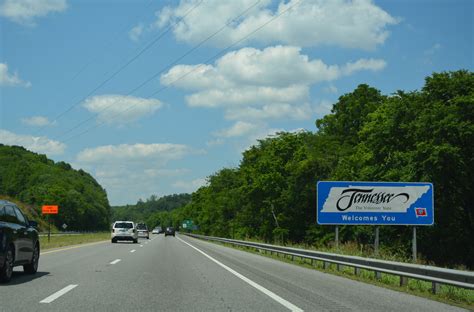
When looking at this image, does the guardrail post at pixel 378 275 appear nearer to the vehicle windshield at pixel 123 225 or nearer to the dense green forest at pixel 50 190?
the vehicle windshield at pixel 123 225

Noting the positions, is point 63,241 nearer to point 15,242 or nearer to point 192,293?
point 15,242

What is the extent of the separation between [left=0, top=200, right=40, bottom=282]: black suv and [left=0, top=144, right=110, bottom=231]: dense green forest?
447ft

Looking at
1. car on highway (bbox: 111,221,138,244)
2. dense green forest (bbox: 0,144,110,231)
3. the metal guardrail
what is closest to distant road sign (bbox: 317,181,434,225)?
the metal guardrail

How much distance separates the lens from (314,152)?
65.6m

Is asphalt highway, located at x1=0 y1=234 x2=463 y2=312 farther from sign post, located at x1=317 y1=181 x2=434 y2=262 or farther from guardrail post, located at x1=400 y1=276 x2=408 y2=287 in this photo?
sign post, located at x1=317 y1=181 x2=434 y2=262

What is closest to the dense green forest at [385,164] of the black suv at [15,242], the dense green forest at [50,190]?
the black suv at [15,242]

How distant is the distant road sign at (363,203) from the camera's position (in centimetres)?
2911

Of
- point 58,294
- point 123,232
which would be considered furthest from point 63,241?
point 58,294

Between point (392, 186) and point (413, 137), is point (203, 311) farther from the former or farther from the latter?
point (413, 137)

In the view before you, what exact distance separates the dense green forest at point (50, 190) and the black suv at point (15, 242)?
13621cm

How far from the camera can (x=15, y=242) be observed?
484 inches

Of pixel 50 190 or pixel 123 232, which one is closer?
pixel 123 232

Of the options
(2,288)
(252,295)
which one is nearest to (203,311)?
(252,295)

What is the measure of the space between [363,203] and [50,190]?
13231 cm
